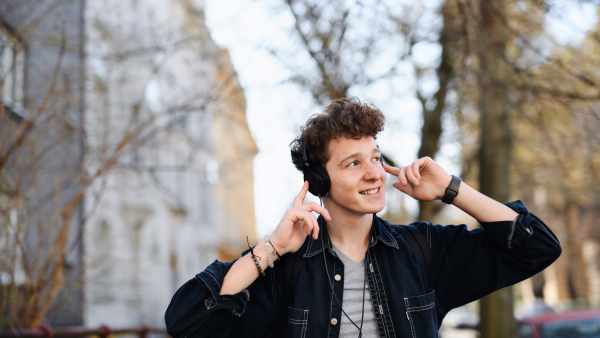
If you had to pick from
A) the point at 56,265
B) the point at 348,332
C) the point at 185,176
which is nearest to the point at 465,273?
the point at 348,332

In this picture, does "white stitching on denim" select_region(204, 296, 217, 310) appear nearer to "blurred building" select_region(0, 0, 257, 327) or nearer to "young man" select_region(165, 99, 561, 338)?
"young man" select_region(165, 99, 561, 338)

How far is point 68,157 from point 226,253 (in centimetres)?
2248

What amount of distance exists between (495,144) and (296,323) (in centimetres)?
666

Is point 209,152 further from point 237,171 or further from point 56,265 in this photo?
point 56,265

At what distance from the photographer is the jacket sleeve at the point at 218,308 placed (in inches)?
81.0

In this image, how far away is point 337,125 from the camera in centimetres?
238

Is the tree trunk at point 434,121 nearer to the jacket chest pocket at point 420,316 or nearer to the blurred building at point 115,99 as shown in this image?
the blurred building at point 115,99

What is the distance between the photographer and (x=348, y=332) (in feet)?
7.09

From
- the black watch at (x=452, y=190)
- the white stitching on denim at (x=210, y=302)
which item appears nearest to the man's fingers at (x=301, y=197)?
the white stitching on denim at (x=210, y=302)

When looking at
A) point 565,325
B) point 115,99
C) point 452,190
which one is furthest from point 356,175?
point 115,99

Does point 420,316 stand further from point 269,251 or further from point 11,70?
point 11,70

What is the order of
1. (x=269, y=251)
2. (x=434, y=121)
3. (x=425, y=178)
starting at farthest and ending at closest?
(x=434, y=121), (x=425, y=178), (x=269, y=251)

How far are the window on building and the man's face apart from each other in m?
3.88

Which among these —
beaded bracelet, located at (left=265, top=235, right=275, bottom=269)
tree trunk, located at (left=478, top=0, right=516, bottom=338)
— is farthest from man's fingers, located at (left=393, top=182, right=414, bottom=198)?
tree trunk, located at (left=478, top=0, right=516, bottom=338)
